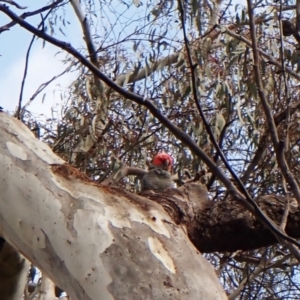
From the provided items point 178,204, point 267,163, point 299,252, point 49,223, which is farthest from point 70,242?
point 267,163

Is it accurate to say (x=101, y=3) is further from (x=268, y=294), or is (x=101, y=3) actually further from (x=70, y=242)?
(x=70, y=242)

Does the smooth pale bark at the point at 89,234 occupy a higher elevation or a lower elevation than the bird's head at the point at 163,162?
lower

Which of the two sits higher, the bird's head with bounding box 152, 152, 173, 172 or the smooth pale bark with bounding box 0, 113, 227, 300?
the bird's head with bounding box 152, 152, 173, 172

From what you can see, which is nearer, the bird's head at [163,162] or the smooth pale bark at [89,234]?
the smooth pale bark at [89,234]

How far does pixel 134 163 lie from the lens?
3084 mm

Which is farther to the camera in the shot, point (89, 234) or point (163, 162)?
point (163, 162)

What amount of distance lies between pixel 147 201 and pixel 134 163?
1.81 meters

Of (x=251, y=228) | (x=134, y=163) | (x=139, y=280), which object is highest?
(x=134, y=163)

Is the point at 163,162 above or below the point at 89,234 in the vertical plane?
above

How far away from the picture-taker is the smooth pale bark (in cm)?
106

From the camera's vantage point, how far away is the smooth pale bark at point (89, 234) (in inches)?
41.6

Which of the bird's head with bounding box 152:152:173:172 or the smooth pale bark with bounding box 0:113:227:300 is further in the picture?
the bird's head with bounding box 152:152:173:172

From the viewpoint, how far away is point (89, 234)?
44.9 inches

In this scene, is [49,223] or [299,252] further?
[299,252]
